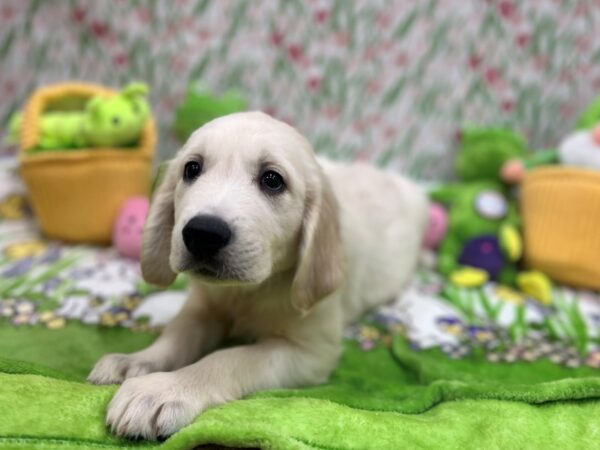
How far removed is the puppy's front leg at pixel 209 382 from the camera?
4.33 feet

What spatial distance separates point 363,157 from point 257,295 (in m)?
2.13

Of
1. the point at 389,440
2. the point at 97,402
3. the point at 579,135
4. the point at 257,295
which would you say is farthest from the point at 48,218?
the point at 579,135

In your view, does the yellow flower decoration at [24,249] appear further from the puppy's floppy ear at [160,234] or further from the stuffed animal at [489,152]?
the stuffed animal at [489,152]

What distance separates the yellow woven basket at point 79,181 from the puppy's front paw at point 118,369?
1.41 metres

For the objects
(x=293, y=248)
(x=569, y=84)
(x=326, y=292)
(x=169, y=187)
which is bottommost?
(x=326, y=292)

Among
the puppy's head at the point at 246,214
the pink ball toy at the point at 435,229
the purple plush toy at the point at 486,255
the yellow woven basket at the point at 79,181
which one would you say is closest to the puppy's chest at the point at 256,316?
the puppy's head at the point at 246,214

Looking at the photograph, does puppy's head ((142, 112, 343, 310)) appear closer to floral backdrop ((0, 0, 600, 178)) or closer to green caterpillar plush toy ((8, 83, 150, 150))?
green caterpillar plush toy ((8, 83, 150, 150))

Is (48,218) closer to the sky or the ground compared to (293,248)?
closer to the ground

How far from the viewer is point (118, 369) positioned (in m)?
1.60

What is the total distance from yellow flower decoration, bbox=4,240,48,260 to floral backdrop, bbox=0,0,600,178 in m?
1.05

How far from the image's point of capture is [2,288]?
231 centimetres

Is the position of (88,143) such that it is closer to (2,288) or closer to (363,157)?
(2,288)

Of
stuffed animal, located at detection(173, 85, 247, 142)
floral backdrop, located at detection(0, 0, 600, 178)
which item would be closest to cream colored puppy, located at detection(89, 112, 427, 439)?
stuffed animal, located at detection(173, 85, 247, 142)

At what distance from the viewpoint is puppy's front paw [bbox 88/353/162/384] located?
1571 mm
